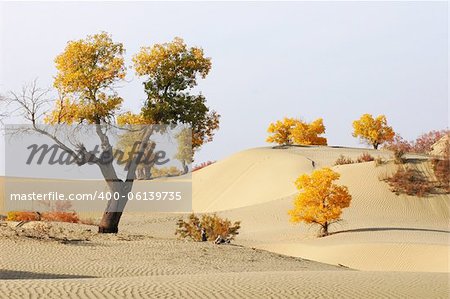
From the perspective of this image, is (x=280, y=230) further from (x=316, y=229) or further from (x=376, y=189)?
(x=376, y=189)

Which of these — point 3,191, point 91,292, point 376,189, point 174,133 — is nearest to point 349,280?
point 91,292

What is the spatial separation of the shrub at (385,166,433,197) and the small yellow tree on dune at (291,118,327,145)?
97.4 feet

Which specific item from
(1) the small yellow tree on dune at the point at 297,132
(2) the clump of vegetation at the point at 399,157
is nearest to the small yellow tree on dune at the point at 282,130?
(1) the small yellow tree on dune at the point at 297,132

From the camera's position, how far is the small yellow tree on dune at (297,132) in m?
71.4

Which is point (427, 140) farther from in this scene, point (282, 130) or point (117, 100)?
point (117, 100)

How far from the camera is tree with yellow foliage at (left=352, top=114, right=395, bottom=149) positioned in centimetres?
6925

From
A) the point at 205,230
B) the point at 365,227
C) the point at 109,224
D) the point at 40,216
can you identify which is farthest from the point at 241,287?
the point at 365,227

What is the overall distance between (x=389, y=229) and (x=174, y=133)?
13.1m

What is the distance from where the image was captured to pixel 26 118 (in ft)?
78.0

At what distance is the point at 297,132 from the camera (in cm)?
7188

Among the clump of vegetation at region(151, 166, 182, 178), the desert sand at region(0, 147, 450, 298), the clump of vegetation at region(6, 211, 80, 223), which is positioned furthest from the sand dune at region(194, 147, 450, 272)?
the clump of vegetation at region(151, 166, 182, 178)

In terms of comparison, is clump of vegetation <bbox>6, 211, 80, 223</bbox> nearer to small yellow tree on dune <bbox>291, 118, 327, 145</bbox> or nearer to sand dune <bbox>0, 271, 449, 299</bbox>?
sand dune <bbox>0, 271, 449, 299</bbox>

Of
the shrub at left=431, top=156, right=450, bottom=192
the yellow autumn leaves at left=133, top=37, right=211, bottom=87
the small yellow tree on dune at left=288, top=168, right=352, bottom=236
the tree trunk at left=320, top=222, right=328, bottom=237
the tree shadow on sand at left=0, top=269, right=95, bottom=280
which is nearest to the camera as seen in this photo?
the tree shadow on sand at left=0, top=269, right=95, bottom=280

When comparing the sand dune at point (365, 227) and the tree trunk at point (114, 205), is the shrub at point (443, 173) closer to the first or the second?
the sand dune at point (365, 227)
